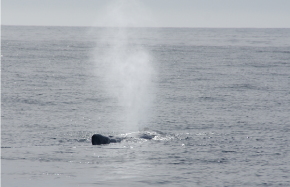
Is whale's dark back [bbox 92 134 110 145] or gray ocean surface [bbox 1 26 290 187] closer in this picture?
gray ocean surface [bbox 1 26 290 187]

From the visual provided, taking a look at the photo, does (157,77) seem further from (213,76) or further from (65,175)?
(65,175)

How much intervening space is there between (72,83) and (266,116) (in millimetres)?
22423

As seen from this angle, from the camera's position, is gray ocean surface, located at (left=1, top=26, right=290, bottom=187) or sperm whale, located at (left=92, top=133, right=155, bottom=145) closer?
gray ocean surface, located at (left=1, top=26, right=290, bottom=187)

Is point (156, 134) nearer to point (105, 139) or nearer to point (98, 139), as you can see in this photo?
point (105, 139)

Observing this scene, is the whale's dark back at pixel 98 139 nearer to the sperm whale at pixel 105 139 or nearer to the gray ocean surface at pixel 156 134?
the sperm whale at pixel 105 139

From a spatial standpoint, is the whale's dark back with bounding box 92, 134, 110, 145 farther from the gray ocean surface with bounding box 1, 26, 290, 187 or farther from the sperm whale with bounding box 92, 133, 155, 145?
the gray ocean surface with bounding box 1, 26, 290, 187

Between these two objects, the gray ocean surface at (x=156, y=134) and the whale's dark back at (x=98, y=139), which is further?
the whale's dark back at (x=98, y=139)

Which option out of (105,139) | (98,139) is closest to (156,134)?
(105,139)

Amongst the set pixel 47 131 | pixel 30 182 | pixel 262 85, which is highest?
pixel 262 85

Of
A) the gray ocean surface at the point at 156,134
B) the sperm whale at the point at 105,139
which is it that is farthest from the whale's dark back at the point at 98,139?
the gray ocean surface at the point at 156,134

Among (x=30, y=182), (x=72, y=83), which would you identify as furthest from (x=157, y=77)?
(x=30, y=182)

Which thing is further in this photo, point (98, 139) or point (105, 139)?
point (105, 139)

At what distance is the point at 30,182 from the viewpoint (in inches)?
620

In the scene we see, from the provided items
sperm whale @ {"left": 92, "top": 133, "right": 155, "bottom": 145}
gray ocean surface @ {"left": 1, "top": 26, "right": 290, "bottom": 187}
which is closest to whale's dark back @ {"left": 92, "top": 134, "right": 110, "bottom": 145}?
sperm whale @ {"left": 92, "top": 133, "right": 155, "bottom": 145}
